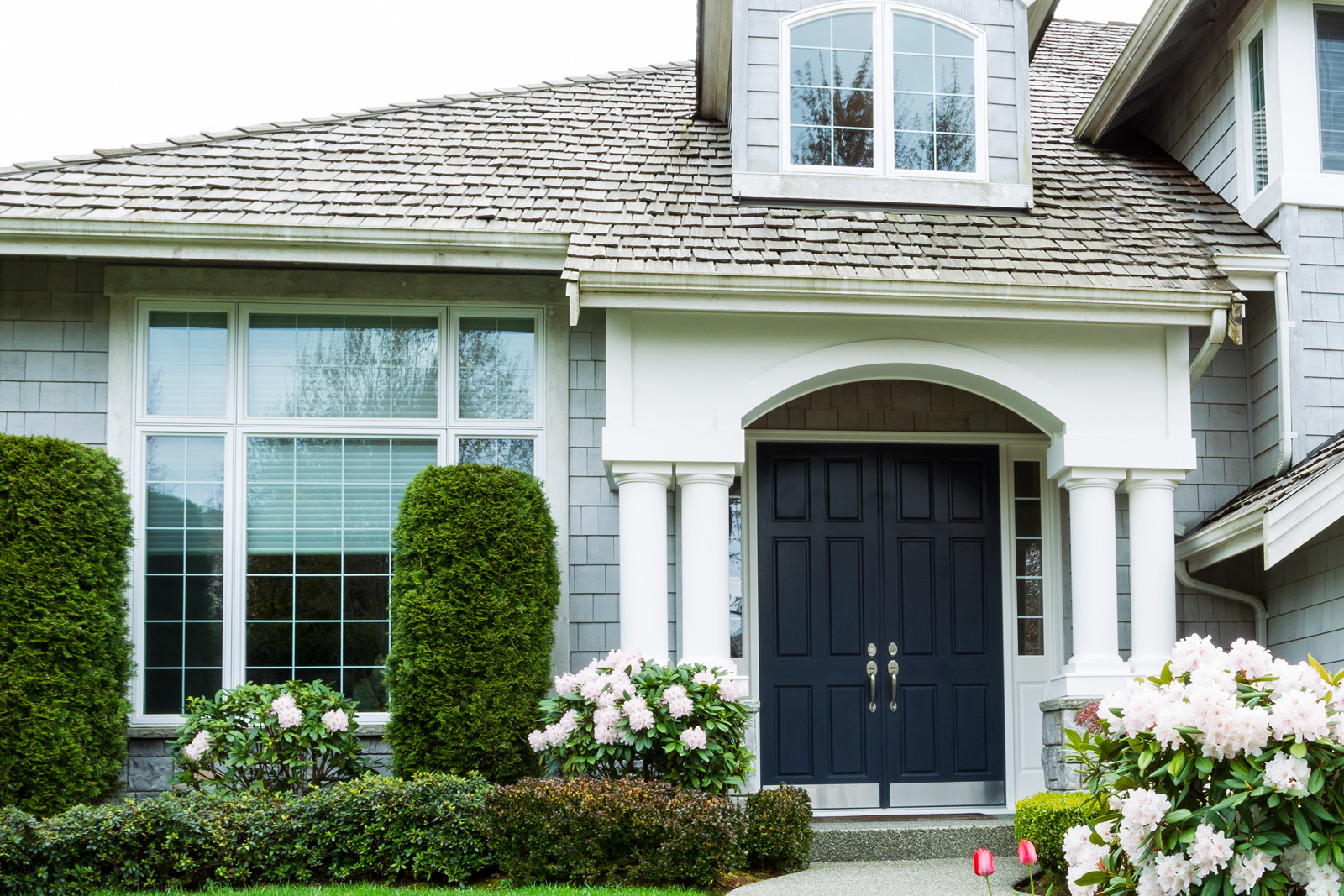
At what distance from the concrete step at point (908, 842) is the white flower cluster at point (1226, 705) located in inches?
132

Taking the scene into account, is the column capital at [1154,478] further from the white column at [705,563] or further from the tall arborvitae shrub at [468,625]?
the tall arborvitae shrub at [468,625]

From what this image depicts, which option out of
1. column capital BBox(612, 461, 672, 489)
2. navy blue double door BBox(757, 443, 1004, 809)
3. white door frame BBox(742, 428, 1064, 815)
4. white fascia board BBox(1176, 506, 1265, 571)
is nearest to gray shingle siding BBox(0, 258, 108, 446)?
column capital BBox(612, 461, 672, 489)

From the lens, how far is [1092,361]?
23.6ft

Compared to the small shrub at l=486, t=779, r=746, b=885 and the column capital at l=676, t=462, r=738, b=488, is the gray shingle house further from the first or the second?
the small shrub at l=486, t=779, r=746, b=885

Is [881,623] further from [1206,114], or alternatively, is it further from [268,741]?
[1206,114]

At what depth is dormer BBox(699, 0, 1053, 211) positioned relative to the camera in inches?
308

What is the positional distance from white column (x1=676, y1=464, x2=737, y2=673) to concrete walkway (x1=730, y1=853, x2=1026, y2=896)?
119cm

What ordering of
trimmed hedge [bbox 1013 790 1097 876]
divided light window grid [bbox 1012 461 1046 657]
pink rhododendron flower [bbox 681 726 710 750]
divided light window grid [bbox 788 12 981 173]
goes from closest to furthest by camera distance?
trimmed hedge [bbox 1013 790 1097 876] → pink rhododendron flower [bbox 681 726 710 750] → divided light window grid [bbox 788 12 981 173] → divided light window grid [bbox 1012 461 1046 657]

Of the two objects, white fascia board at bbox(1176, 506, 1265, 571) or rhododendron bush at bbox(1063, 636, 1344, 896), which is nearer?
rhododendron bush at bbox(1063, 636, 1344, 896)

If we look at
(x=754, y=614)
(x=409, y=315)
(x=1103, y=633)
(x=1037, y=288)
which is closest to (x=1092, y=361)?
(x=1037, y=288)

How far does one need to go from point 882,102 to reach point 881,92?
0.07 meters

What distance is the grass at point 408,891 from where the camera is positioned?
211 inches

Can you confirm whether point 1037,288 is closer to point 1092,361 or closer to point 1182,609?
point 1092,361

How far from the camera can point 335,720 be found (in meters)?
6.68
